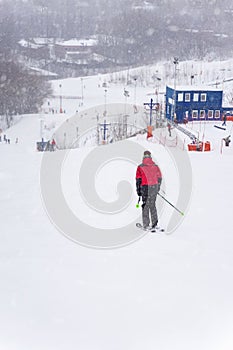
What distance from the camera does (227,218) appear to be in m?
7.22

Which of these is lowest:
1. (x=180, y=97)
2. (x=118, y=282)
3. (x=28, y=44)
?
(x=118, y=282)

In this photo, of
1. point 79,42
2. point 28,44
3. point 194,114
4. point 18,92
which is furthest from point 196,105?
point 28,44

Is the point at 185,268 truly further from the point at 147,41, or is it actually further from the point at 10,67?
the point at 147,41

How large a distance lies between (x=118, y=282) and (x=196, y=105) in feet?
82.2

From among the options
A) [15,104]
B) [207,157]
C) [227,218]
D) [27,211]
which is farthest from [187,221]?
[15,104]

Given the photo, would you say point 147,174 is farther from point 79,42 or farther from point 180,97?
point 79,42

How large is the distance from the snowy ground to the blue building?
2073cm

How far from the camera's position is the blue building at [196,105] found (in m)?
28.9

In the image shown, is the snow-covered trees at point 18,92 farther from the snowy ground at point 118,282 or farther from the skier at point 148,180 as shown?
the skier at point 148,180

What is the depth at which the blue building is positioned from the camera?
94.9 ft

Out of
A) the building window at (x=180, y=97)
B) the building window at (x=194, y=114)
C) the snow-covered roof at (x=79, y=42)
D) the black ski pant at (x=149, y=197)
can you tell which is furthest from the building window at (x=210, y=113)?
the snow-covered roof at (x=79, y=42)

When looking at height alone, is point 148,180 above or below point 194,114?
above

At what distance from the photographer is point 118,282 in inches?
195

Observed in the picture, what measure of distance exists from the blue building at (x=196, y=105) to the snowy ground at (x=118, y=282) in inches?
816
